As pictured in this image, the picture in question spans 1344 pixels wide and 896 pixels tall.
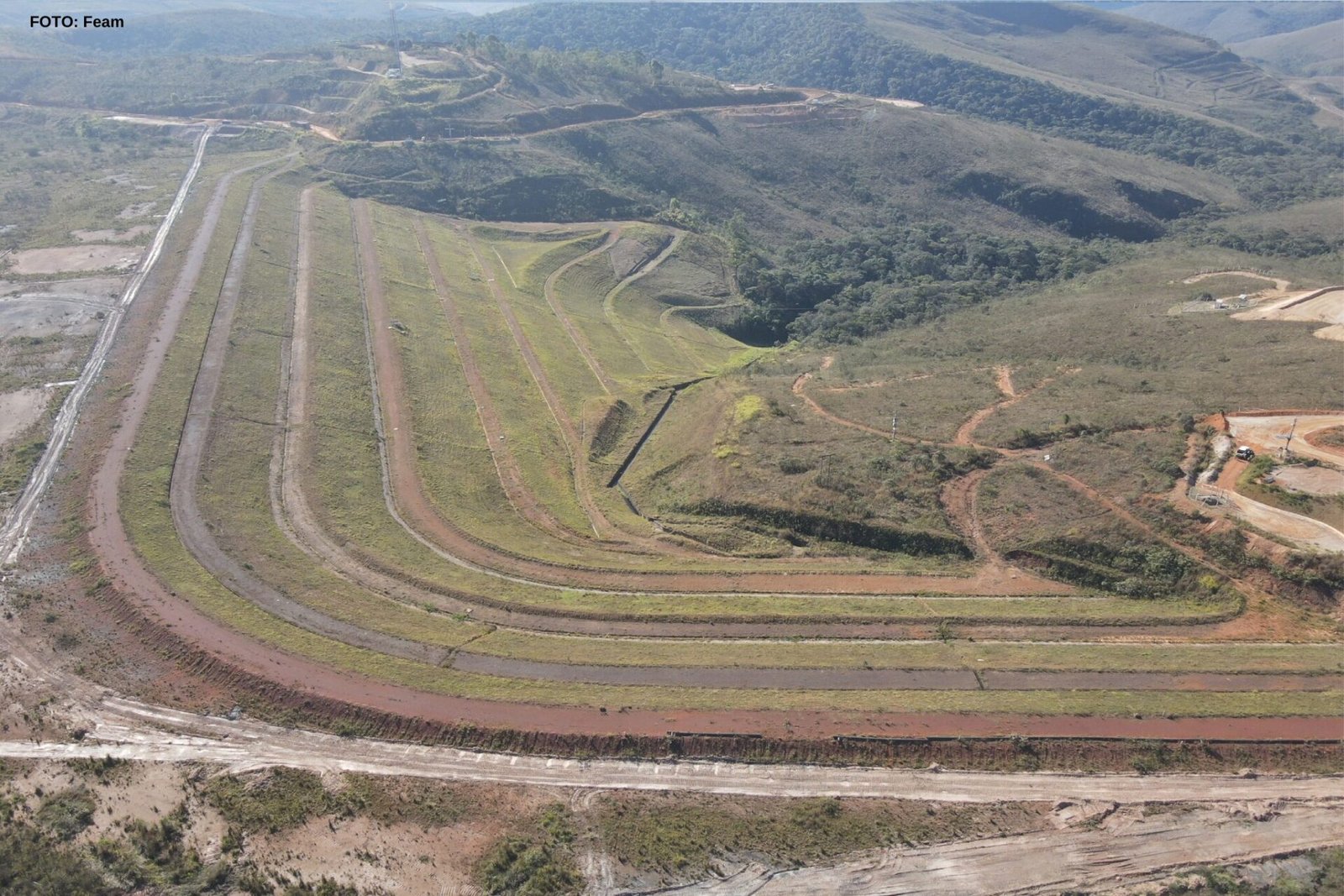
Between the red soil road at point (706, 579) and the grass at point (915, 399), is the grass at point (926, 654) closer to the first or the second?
the red soil road at point (706, 579)

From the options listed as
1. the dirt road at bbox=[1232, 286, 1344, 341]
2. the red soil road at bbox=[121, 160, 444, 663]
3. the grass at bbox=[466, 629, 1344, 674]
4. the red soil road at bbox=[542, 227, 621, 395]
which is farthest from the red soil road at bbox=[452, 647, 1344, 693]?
the dirt road at bbox=[1232, 286, 1344, 341]

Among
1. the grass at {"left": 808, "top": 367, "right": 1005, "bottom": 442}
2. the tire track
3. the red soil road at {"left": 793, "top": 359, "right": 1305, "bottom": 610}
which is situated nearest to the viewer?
the tire track

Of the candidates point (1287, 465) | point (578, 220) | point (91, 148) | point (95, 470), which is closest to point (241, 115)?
point (91, 148)

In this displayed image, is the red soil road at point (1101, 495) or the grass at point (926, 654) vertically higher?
the red soil road at point (1101, 495)

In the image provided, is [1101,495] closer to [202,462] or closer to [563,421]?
[563,421]

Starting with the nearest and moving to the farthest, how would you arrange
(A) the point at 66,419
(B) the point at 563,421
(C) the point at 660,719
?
(C) the point at 660,719 → (A) the point at 66,419 → (B) the point at 563,421

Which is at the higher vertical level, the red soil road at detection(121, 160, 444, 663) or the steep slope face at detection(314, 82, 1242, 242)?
the steep slope face at detection(314, 82, 1242, 242)

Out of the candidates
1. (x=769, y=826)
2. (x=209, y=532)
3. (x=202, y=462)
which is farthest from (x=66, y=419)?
(x=769, y=826)

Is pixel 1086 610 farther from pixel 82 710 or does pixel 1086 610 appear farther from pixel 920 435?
pixel 82 710

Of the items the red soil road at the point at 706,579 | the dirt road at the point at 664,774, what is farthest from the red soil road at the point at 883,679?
the red soil road at the point at 706,579

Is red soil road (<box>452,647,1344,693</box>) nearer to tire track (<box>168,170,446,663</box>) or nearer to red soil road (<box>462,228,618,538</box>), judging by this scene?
tire track (<box>168,170,446,663</box>)

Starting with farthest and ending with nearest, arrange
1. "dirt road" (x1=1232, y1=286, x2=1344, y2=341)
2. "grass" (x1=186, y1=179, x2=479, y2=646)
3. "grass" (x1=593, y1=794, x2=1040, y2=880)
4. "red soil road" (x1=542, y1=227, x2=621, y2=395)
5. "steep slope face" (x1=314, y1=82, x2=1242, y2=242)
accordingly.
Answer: "steep slope face" (x1=314, y1=82, x2=1242, y2=242), "red soil road" (x1=542, y1=227, x2=621, y2=395), "dirt road" (x1=1232, y1=286, x2=1344, y2=341), "grass" (x1=186, y1=179, x2=479, y2=646), "grass" (x1=593, y1=794, x2=1040, y2=880)
